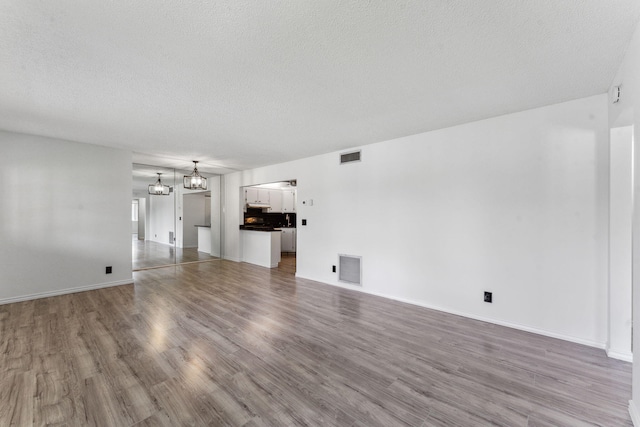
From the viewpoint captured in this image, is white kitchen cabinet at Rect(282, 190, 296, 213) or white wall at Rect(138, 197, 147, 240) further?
white wall at Rect(138, 197, 147, 240)

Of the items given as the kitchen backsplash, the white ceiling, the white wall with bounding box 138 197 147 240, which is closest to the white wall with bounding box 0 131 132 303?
the white ceiling

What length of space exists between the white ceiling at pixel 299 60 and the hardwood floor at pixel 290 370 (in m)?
2.49

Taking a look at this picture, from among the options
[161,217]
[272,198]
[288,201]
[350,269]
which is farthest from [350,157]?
[161,217]

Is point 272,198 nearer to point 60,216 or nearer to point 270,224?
point 270,224

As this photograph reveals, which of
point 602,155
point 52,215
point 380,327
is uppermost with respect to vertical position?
point 602,155

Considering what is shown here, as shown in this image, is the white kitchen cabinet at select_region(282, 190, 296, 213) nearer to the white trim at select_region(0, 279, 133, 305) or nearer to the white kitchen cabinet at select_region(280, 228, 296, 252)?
the white kitchen cabinet at select_region(280, 228, 296, 252)

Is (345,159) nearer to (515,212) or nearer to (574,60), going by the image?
(515,212)

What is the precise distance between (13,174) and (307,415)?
5403 millimetres

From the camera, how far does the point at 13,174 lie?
390 cm

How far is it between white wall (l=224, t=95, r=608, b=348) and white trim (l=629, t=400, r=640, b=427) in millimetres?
1119

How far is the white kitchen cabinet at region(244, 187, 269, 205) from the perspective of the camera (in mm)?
8055

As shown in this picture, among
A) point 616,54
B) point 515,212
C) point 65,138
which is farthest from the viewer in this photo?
point 65,138

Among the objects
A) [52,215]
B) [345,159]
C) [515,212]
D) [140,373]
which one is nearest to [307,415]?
[140,373]

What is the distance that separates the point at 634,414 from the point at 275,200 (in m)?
8.26
